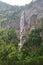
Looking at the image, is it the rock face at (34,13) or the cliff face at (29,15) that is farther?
the cliff face at (29,15)

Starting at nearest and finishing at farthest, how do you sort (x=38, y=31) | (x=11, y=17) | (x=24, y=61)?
1. (x=24, y=61)
2. (x=38, y=31)
3. (x=11, y=17)

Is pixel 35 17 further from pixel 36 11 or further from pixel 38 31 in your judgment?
pixel 38 31

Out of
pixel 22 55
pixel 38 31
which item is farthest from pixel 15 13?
pixel 22 55

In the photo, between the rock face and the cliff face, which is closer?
the rock face

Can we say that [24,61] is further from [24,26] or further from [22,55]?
[24,26]

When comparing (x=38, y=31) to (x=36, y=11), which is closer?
(x=38, y=31)

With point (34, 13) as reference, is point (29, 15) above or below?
below

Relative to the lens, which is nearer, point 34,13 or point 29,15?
point 34,13

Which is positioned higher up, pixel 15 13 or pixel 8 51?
pixel 15 13

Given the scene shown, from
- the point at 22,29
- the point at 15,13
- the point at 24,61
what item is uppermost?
the point at 15,13

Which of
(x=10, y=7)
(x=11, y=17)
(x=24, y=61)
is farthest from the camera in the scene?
(x=10, y=7)
